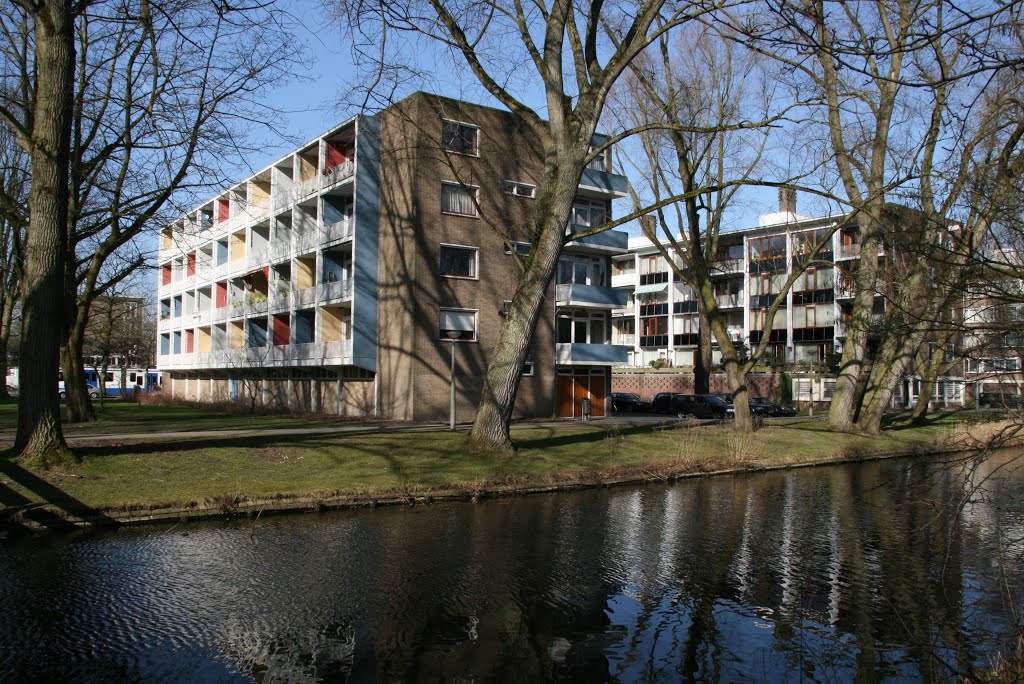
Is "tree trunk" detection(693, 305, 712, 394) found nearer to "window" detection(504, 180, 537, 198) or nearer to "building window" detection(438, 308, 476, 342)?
"window" detection(504, 180, 537, 198)

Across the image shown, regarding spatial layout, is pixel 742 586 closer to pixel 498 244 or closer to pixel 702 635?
pixel 702 635

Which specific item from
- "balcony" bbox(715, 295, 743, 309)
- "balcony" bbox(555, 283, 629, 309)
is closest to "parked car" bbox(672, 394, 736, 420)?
"balcony" bbox(555, 283, 629, 309)

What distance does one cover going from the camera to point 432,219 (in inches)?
1298

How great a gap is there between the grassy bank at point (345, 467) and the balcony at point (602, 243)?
1334cm

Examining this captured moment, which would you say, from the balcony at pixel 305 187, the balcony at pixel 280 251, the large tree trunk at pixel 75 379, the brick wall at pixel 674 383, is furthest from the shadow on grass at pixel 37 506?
the brick wall at pixel 674 383

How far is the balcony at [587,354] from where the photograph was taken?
119 ft

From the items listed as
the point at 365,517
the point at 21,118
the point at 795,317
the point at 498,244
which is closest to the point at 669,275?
the point at 795,317

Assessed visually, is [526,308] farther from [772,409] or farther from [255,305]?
[255,305]

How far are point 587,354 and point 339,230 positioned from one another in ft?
39.6

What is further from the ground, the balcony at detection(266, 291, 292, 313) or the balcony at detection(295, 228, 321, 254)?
the balcony at detection(295, 228, 321, 254)

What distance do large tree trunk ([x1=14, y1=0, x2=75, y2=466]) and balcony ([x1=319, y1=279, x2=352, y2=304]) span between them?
63.7 ft

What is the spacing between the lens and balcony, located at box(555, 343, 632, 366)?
3639cm

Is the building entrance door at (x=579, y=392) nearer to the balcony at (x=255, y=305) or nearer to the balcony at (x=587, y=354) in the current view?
the balcony at (x=587, y=354)

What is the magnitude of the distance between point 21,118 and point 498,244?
693 inches
